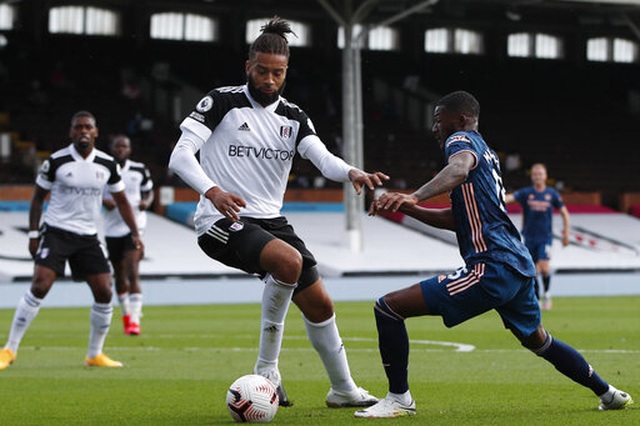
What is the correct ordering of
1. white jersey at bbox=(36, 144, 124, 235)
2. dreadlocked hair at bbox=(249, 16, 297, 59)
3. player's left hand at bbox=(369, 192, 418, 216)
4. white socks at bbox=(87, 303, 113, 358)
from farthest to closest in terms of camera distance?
1. white jersey at bbox=(36, 144, 124, 235)
2. white socks at bbox=(87, 303, 113, 358)
3. dreadlocked hair at bbox=(249, 16, 297, 59)
4. player's left hand at bbox=(369, 192, 418, 216)

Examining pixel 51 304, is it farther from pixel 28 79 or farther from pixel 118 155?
pixel 28 79

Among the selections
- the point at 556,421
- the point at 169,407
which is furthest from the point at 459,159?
the point at 169,407

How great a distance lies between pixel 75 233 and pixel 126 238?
17.3ft

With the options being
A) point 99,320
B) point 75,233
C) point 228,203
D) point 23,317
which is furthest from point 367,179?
point 23,317

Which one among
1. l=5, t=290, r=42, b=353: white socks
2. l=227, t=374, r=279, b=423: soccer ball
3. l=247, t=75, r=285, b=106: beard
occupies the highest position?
l=247, t=75, r=285, b=106: beard

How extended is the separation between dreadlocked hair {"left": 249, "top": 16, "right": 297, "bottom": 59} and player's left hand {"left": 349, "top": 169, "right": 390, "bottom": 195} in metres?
0.90

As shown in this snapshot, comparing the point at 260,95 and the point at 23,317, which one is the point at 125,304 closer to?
the point at 23,317

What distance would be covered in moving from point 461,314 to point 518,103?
140ft

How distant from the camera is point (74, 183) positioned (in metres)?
11.8

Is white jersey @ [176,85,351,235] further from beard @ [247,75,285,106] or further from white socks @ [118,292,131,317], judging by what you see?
white socks @ [118,292,131,317]

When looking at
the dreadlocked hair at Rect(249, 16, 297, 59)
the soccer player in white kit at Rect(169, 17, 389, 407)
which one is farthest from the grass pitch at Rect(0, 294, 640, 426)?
the dreadlocked hair at Rect(249, 16, 297, 59)

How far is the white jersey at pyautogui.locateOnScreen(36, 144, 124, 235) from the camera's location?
38.4 feet

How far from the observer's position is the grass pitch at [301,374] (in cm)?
764

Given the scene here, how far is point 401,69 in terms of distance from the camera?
49.4 m
